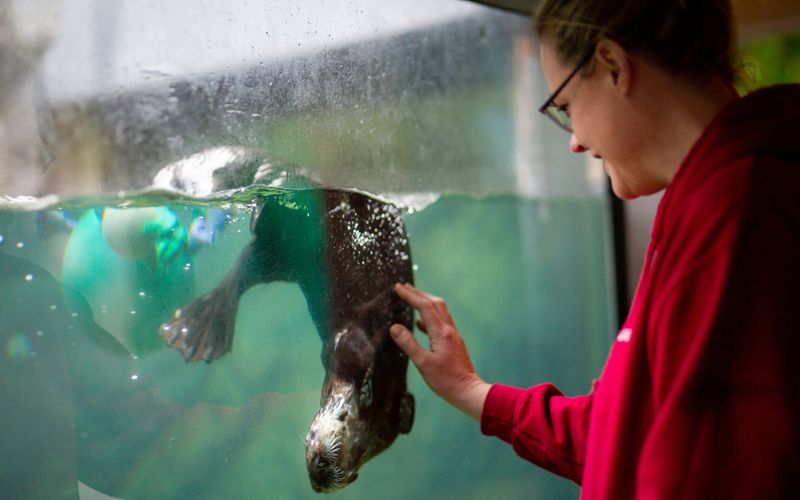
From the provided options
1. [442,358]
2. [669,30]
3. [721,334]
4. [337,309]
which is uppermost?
[669,30]

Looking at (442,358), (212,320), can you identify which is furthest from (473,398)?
(212,320)

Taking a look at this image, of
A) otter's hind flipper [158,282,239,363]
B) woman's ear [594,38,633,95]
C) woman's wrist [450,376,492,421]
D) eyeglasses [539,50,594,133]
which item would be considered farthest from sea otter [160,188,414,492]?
woman's ear [594,38,633,95]

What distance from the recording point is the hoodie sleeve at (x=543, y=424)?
1.11m

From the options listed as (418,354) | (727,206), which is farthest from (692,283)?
(418,354)

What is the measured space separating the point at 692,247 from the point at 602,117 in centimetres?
25

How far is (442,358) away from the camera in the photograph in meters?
1.28

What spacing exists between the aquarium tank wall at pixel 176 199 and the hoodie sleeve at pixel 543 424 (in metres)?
0.31

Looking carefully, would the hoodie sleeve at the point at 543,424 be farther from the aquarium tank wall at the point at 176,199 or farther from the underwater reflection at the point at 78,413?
the underwater reflection at the point at 78,413

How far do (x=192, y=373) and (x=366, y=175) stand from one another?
483mm

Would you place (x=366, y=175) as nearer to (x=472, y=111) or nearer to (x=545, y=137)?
(x=472, y=111)

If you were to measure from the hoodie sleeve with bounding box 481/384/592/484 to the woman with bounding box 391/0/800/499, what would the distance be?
27cm

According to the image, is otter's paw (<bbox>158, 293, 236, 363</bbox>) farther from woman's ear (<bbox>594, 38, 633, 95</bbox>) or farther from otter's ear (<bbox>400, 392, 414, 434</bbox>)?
woman's ear (<bbox>594, 38, 633, 95</bbox>)

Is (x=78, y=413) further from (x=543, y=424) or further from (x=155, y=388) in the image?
(x=543, y=424)

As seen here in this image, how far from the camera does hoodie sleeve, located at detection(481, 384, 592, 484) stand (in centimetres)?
111
